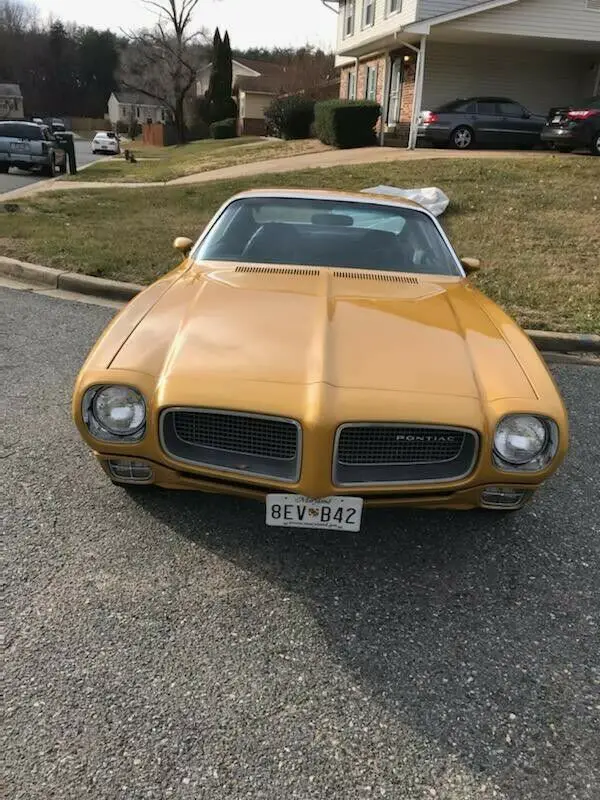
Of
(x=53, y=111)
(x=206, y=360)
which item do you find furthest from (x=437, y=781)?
(x=53, y=111)

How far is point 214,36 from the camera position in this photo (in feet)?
154

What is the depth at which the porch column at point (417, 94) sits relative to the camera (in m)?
18.1

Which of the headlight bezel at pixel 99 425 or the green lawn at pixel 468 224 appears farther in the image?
the green lawn at pixel 468 224

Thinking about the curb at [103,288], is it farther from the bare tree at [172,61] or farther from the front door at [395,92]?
the bare tree at [172,61]

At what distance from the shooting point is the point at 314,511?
2.38 metres

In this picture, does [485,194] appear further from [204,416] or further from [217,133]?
[217,133]

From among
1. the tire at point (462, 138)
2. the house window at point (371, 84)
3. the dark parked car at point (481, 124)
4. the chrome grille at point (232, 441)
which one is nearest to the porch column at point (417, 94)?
the dark parked car at point (481, 124)

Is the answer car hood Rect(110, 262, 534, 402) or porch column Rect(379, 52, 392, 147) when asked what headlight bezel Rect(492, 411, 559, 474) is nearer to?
car hood Rect(110, 262, 534, 402)

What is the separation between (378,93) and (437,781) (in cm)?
2480

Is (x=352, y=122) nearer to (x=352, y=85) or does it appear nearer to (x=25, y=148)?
(x=352, y=85)

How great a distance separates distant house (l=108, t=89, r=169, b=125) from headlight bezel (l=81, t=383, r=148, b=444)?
84.9m

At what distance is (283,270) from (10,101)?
292 feet

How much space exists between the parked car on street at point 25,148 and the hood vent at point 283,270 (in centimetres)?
1876

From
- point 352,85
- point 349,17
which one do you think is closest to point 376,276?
point 349,17
